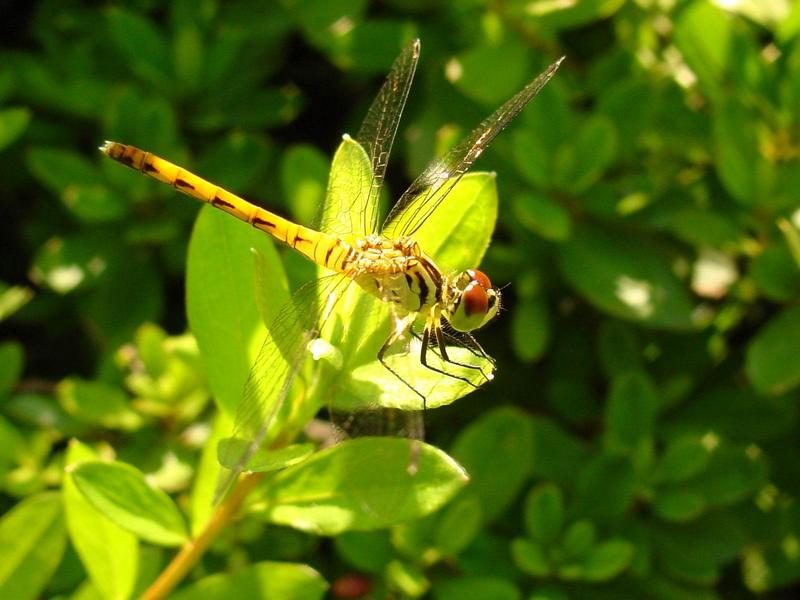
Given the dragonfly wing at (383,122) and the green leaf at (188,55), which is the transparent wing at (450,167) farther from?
the green leaf at (188,55)

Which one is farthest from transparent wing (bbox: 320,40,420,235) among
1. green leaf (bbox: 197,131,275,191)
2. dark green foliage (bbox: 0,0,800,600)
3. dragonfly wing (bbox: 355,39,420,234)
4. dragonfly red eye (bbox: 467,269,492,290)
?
green leaf (bbox: 197,131,275,191)

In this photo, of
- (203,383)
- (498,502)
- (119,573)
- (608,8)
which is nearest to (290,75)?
(608,8)

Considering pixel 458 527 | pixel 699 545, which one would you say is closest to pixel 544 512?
pixel 458 527

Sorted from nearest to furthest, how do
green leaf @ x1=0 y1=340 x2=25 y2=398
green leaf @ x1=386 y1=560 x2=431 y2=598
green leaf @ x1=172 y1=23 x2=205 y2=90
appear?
green leaf @ x1=386 y1=560 x2=431 y2=598 < green leaf @ x1=0 y1=340 x2=25 y2=398 < green leaf @ x1=172 y1=23 x2=205 y2=90

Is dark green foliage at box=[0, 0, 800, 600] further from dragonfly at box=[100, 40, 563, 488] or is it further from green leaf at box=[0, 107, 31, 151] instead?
dragonfly at box=[100, 40, 563, 488]

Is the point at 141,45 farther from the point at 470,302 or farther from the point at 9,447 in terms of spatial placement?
the point at 470,302
